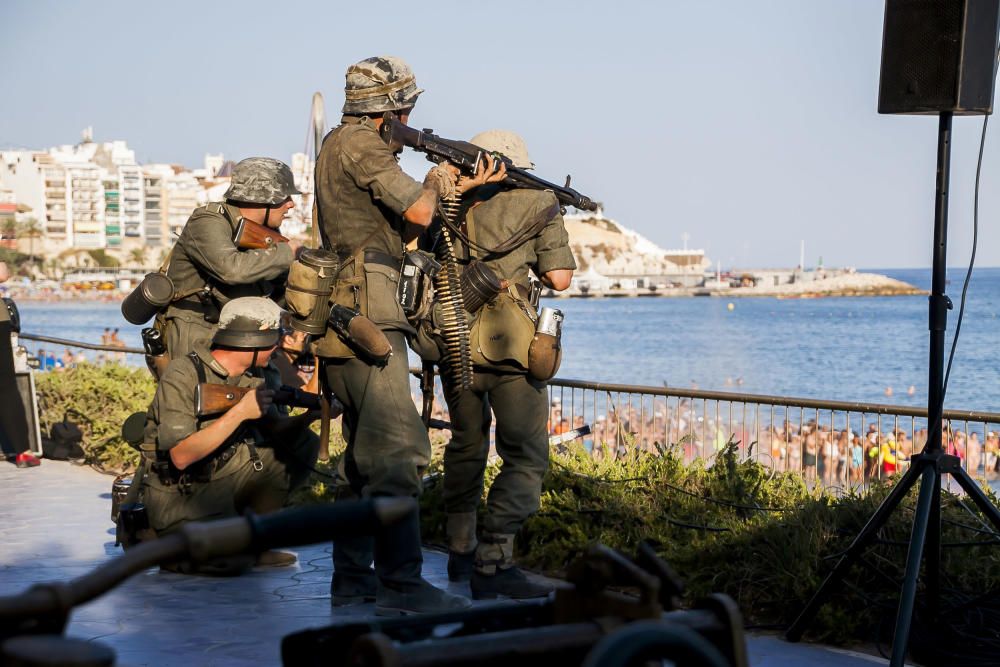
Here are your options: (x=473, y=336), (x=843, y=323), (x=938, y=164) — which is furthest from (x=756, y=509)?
(x=843, y=323)

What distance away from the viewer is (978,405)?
56250 millimetres

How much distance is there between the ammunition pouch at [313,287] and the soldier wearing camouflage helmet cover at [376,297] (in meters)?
0.06

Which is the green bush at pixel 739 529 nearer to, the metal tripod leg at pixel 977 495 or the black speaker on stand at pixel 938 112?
the black speaker on stand at pixel 938 112

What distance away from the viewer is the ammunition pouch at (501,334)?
20.8 ft

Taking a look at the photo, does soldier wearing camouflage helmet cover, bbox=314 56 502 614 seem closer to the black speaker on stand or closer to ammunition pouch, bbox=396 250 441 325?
ammunition pouch, bbox=396 250 441 325

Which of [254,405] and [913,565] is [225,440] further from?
[913,565]

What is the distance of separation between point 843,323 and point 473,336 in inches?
4718

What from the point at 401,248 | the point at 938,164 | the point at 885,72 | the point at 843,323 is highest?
the point at 885,72

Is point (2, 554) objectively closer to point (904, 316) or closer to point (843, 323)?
point (843, 323)

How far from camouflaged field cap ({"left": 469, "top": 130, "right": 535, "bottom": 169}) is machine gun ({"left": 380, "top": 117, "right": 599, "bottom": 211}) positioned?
3.4 inches

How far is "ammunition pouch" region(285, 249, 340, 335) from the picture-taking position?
19.6ft

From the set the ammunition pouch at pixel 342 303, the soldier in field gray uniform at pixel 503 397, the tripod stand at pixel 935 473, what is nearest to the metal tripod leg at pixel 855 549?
the tripod stand at pixel 935 473

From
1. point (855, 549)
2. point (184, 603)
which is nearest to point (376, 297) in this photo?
point (184, 603)

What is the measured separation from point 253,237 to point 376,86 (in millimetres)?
1368
